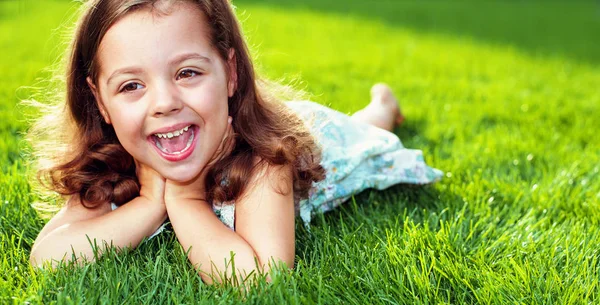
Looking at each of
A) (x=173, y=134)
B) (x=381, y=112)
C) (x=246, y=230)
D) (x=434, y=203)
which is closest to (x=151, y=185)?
(x=173, y=134)

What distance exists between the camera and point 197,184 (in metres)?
2.13

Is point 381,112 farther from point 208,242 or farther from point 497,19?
point 497,19

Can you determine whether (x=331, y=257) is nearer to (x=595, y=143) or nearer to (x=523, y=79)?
(x=595, y=143)

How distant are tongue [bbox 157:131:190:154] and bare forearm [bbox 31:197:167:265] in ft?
0.72

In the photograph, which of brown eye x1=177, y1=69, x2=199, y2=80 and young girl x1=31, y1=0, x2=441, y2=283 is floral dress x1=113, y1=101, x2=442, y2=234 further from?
brown eye x1=177, y1=69, x2=199, y2=80

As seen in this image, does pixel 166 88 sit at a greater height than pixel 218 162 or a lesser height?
greater

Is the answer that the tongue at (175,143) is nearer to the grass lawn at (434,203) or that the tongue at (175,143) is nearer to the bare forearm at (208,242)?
the bare forearm at (208,242)

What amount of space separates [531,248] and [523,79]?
10.0 ft

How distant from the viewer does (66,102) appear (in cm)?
Answer: 221

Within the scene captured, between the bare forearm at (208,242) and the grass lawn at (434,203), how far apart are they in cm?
5

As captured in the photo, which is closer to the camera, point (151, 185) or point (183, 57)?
point (183, 57)

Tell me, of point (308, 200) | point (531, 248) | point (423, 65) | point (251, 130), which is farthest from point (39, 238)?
point (423, 65)

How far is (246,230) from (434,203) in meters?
0.83

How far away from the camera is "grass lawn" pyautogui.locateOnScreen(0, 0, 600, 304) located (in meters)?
1.79
